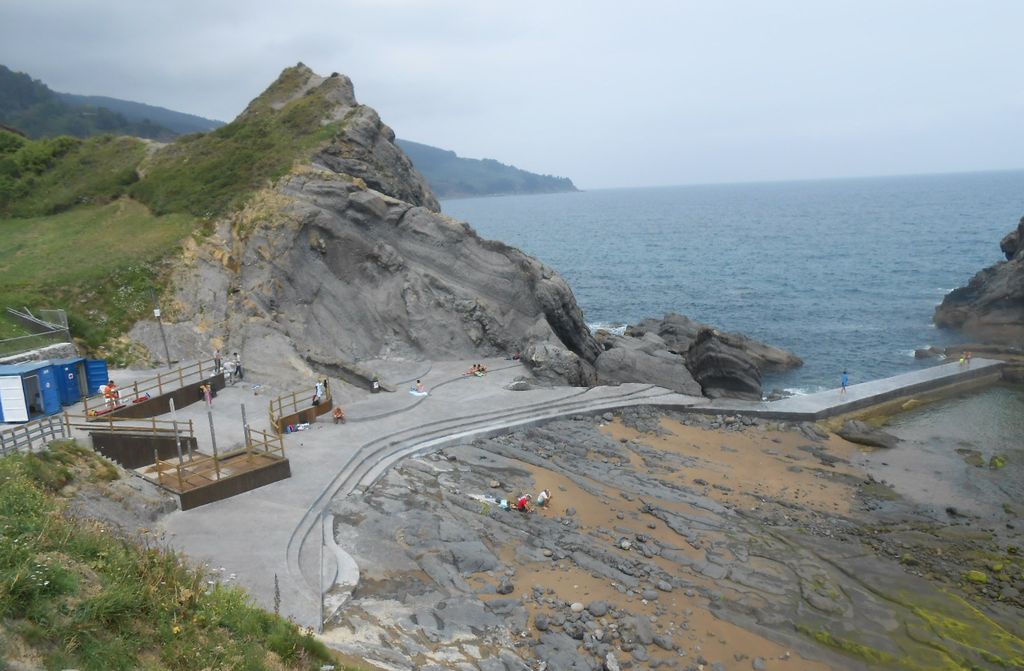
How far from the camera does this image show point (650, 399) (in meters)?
29.5

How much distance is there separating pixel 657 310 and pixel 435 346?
33.5m

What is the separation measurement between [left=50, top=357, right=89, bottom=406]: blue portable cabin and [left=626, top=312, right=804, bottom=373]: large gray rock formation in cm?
3351

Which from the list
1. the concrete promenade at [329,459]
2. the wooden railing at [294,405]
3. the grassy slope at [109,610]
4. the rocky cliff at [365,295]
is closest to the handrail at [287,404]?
the wooden railing at [294,405]

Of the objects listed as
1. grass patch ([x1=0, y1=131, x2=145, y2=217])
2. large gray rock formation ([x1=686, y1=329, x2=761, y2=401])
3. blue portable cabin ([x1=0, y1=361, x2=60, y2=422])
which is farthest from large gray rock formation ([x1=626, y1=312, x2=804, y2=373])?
grass patch ([x1=0, y1=131, x2=145, y2=217])

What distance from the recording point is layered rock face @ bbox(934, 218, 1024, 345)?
1924 inches

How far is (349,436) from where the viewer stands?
74.7ft

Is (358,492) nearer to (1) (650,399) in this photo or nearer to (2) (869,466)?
(1) (650,399)

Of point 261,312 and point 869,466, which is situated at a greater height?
point 261,312

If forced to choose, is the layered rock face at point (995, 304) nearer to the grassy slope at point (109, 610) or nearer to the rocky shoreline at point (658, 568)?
the rocky shoreline at point (658, 568)

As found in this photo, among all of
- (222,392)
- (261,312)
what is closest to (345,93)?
(261,312)

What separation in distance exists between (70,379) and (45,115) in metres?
134

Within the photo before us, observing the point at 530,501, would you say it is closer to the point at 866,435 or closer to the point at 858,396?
the point at 866,435

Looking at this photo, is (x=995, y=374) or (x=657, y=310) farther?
(x=657, y=310)

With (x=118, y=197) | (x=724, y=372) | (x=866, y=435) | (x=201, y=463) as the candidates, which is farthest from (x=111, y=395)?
(x=724, y=372)
